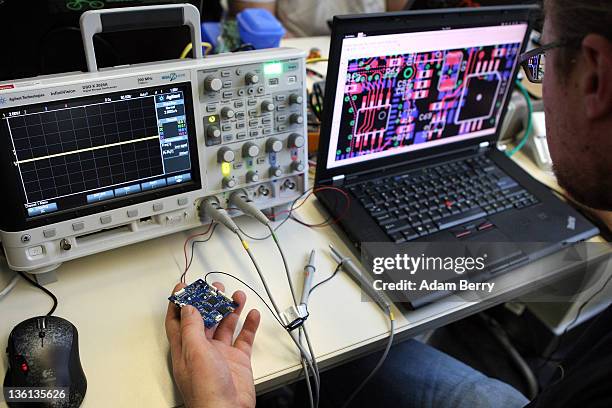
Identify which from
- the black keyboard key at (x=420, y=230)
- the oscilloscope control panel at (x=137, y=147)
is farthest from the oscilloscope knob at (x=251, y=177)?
the black keyboard key at (x=420, y=230)

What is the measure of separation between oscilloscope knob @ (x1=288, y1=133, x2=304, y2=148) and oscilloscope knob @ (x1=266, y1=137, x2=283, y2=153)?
0.09 ft

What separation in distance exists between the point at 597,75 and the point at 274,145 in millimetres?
545

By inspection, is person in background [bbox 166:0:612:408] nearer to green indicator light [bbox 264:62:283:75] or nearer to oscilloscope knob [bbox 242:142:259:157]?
oscilloscope knob [bbox 242:142:259:157]

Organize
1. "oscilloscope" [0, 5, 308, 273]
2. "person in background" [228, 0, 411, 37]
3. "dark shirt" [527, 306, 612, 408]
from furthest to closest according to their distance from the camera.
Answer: "person in background" [228, 0, 411, 37]
"oscilloscope" [0, 5, 308, 273]
"dark shirt" [527, 306, 612, 408]

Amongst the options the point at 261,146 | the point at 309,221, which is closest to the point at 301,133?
the point at 261,146

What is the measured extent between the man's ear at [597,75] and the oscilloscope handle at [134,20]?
603 mm

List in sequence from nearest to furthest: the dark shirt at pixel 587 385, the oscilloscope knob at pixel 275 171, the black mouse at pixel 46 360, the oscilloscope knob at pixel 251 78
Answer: the dark shirt at pixel 587 385, the black mouse at pixel 46 360, the oscilloscope knob at pixel 251 78, the oscilloscope knob at pixel 275 171

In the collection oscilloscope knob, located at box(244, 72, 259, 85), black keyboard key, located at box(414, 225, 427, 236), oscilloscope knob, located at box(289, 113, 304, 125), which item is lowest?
black keyboard key, located at box(414, 225, 427, 236)

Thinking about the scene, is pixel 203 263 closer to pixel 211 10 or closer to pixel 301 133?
pixel 301 133

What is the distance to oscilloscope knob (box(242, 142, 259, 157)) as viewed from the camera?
946 mm

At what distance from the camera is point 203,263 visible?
974 mm

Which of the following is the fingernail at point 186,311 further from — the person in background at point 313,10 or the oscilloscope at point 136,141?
the person in background at point 313,10

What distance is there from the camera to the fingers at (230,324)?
81 centimetres

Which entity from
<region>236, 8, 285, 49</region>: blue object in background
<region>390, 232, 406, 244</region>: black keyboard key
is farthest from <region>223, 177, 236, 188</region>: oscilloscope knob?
<region>236, 8, 285, 49</region>: blue object in background
